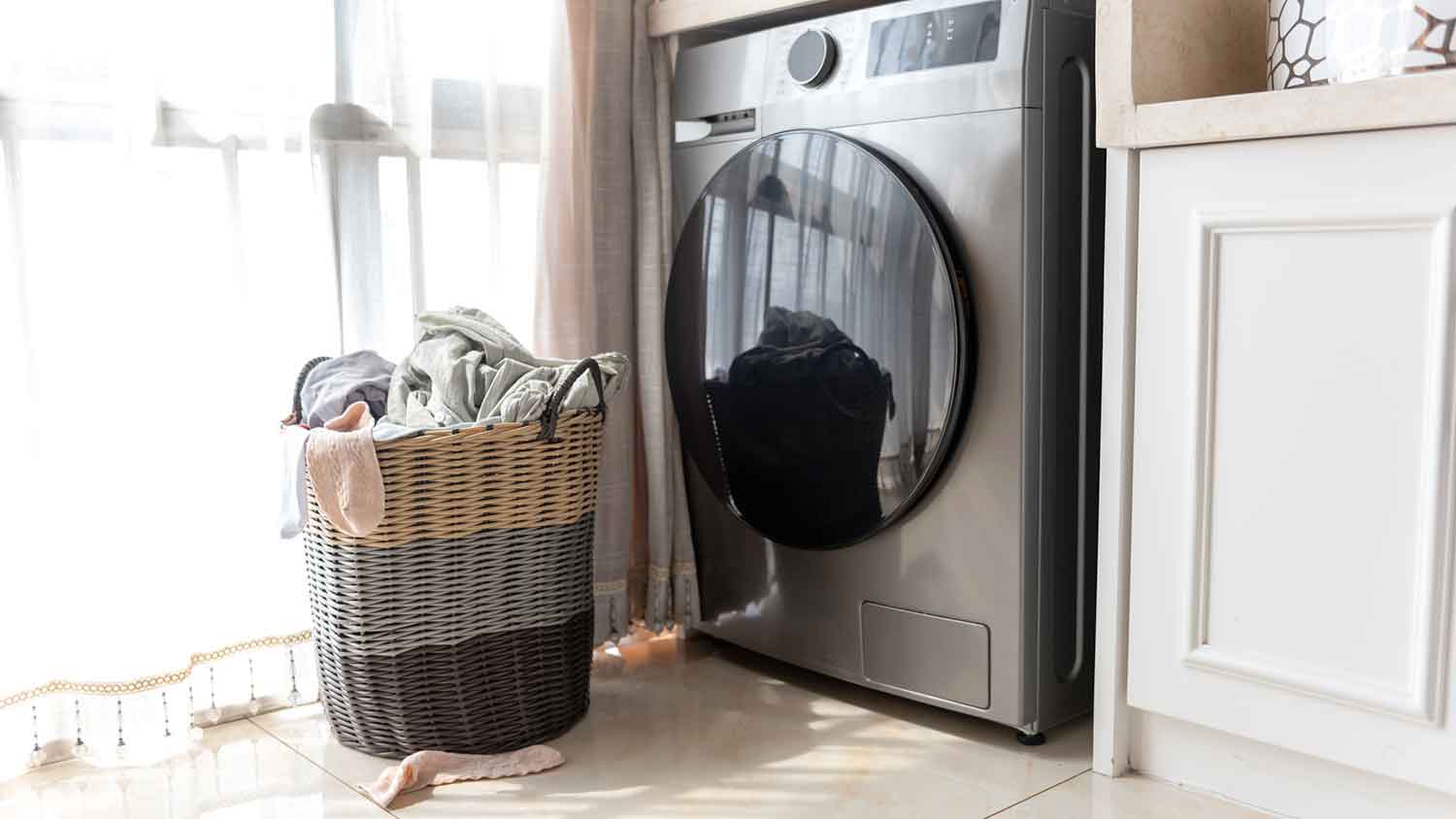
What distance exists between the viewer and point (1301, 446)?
1269 millimetres

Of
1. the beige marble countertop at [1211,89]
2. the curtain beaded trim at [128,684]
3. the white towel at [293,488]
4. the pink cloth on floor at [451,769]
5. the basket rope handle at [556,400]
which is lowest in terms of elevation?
the pink cloth on floor at [451,769]

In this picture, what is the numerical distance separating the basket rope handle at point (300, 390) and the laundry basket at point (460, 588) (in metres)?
0.12

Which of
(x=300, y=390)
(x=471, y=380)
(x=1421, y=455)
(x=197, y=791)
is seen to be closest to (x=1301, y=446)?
(x=1421, y=455)

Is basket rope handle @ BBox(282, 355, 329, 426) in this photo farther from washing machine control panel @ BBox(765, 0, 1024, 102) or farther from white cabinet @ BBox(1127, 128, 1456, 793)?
white cabinet @ BBox(1127, 128, 1456, 793)

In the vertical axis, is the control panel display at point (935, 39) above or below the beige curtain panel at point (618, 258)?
above

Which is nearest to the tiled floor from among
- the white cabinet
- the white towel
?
the white cabinet

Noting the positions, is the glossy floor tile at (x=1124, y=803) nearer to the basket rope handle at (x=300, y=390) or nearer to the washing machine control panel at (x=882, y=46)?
the washing machine control panel at (x=882, y=46)

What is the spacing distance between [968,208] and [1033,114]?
0.13 m

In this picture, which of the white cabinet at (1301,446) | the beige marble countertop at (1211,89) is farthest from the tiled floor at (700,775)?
the beige marble countertop at (1211,89)

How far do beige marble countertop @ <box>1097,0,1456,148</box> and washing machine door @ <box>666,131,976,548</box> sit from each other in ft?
0.90

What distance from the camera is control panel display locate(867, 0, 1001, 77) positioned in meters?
1.48

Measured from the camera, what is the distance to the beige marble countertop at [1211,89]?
1.16 m

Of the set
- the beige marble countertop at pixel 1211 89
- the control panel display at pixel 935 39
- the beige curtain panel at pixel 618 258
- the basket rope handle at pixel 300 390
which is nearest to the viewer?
the beige marble countertop at pixel 1211 89

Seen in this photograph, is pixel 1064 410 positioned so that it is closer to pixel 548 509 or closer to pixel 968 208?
pixel 968 208
